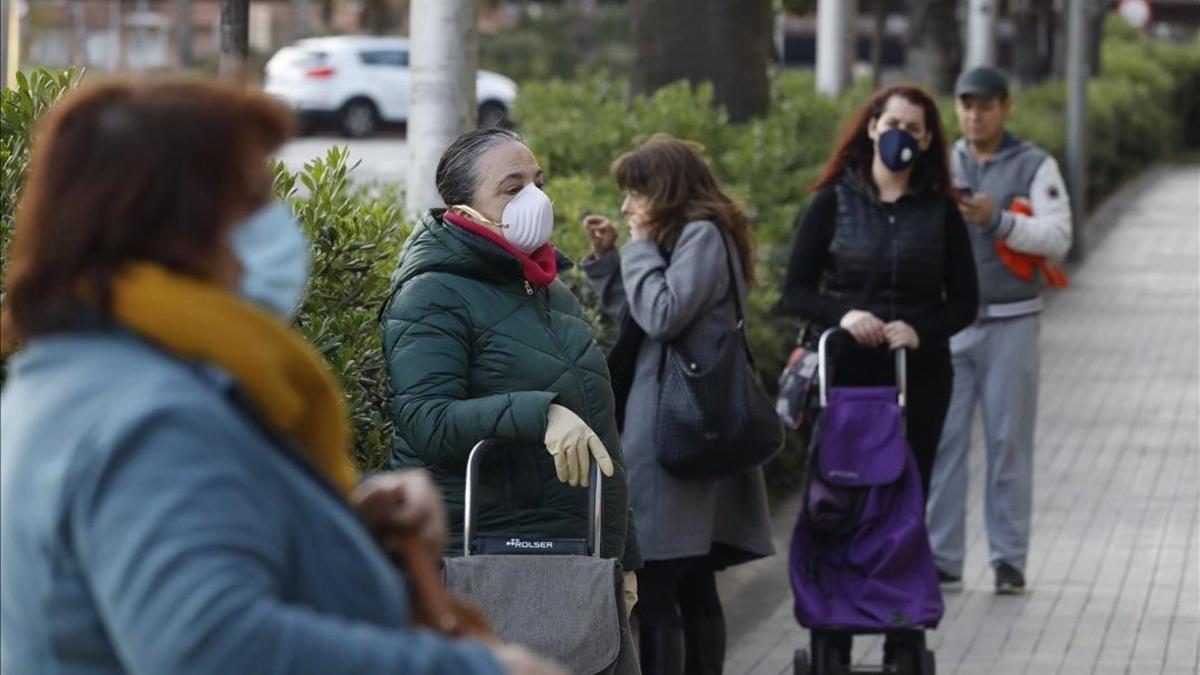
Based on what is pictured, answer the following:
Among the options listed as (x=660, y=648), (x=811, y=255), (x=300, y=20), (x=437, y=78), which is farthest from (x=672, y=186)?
(x=300, y=20)

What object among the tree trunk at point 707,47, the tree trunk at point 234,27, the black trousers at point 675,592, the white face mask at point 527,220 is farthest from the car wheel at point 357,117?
the white face mask at point 527,220

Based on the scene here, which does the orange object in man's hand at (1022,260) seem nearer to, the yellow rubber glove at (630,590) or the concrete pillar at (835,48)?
the yellow rubber glove at (630,590)

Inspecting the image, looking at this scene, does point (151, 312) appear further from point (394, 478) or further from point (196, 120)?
point (394, 478)

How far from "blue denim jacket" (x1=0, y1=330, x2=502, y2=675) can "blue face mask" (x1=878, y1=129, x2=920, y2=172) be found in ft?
15.5

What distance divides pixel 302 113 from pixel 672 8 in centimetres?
2394

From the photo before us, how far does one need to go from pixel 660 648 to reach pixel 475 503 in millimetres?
1649

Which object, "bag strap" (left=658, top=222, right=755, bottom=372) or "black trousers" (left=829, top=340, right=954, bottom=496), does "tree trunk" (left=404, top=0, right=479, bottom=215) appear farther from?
"black trousers" (left=829, top=340, right=954, bottom=496)

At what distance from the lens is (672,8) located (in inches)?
468

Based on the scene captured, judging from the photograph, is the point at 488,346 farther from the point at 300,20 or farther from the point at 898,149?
the point at 300,20

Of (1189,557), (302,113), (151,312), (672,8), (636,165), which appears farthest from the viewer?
(302,113)

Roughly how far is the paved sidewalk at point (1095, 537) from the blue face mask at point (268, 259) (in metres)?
5.03

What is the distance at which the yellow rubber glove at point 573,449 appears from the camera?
446 centimetres

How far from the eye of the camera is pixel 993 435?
832cm

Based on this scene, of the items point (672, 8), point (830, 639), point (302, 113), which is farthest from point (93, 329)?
point (302, 113)
